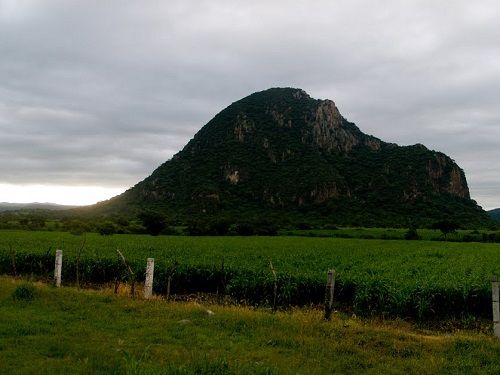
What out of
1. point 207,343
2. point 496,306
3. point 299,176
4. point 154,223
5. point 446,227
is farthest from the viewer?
point 299,176

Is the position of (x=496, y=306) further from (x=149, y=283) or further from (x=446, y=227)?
(x=446, y=227)

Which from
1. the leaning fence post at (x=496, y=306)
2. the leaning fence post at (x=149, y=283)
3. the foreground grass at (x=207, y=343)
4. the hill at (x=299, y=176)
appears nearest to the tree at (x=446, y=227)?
→ the hill at (x=299, y=176)

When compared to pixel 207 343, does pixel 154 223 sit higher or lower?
higher

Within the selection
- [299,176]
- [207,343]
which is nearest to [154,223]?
[207,343]

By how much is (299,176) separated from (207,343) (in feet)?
480

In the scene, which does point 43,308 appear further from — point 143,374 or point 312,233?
point 312,233

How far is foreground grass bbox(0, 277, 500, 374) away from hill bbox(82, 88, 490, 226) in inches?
3993

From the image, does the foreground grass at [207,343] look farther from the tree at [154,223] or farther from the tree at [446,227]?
the tree at [446,227]

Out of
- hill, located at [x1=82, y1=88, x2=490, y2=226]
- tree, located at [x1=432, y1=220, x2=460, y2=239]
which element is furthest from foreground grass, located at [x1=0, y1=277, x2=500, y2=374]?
hill, located at [x1=82, y1=88, x2=490, y2=226]

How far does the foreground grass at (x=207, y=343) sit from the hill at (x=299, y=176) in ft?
333

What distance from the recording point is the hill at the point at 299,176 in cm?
13400

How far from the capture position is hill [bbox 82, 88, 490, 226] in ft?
440

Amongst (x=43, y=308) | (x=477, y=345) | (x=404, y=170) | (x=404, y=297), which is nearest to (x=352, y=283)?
(x=404, y=297)

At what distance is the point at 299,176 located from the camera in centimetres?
15550
